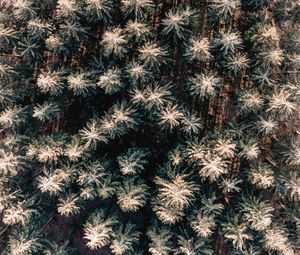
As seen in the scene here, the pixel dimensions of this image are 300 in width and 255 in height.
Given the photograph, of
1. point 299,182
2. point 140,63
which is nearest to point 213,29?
point 140,63

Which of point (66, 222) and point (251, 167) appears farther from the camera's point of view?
point (66, 222)

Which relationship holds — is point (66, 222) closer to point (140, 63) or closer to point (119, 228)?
point (119, 228)

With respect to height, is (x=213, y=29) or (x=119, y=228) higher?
(x=213, y=29)

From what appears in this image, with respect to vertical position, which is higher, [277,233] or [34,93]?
[34,93]

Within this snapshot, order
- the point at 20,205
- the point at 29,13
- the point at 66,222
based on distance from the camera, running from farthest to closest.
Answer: the point at 66,222
the point at 20,205
the point at 29,13

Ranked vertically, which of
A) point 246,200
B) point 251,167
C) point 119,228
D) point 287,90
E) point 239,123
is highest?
point 287,90

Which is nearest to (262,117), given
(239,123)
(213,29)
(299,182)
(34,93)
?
(239,123)

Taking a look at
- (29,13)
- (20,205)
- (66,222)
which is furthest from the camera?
(66,222)

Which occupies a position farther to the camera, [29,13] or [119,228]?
[119,228]

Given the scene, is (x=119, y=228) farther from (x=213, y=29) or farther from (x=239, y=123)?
(x=213, y=29)
